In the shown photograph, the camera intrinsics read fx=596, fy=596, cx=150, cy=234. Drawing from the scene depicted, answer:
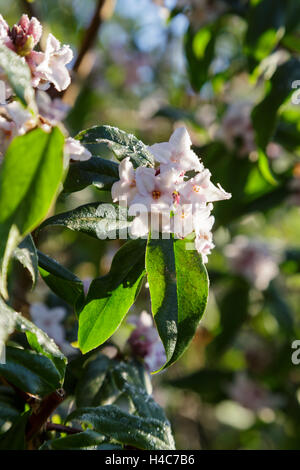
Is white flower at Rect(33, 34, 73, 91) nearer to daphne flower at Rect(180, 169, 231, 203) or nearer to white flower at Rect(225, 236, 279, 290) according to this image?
daphne flower at Rect(180, 169, 231, 203)

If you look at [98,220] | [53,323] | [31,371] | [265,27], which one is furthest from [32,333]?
[265,27]

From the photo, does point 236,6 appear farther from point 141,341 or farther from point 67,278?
point 67,278

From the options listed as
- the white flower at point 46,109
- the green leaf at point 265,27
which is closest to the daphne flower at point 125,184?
the white flower at point 46,109

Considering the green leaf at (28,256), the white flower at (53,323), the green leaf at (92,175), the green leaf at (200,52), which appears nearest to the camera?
the green leaf at (28,256)

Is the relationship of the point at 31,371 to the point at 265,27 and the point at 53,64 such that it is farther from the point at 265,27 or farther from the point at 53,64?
the point at 265,27

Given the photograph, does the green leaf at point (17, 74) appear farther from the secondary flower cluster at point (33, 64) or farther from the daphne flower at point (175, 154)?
the daphne flower at point (175, 154)
